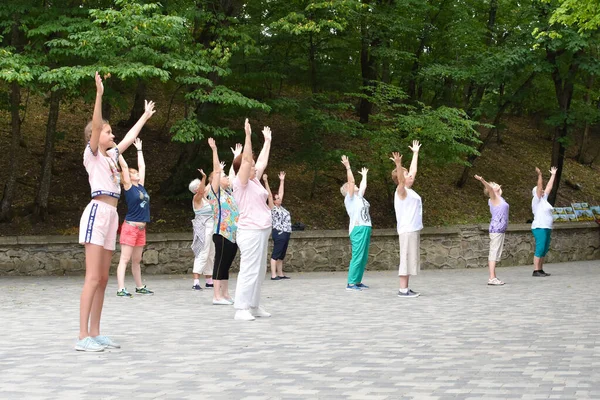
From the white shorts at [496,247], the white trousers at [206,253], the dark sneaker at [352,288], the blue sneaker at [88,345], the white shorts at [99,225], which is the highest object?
the white shorts at [99,225]

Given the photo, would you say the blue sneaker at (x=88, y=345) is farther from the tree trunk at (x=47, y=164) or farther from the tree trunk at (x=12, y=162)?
the tree trunk at (x=12, y=162)

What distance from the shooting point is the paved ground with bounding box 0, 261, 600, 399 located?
6.02 metres

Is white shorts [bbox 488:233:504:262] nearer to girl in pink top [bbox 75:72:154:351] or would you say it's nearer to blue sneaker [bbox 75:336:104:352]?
girl in pink top [bbox 75:72:154:351]

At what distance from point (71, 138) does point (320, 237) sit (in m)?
9.43

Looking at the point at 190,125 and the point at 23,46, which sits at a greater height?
the point at 23,46

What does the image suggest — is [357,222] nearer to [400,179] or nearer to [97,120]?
[400,179]

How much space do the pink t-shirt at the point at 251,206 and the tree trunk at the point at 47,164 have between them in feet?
36.2

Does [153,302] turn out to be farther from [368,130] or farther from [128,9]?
[368,130]

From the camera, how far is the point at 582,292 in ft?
47.6

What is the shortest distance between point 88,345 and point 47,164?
545 inches

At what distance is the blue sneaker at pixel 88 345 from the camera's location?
7.65m

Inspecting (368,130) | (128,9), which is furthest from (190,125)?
(368,130)

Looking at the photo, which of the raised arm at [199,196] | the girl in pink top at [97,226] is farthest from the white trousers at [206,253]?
the girl in pink top at [97,226]

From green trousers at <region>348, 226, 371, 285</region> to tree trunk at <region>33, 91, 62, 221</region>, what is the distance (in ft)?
28.4
